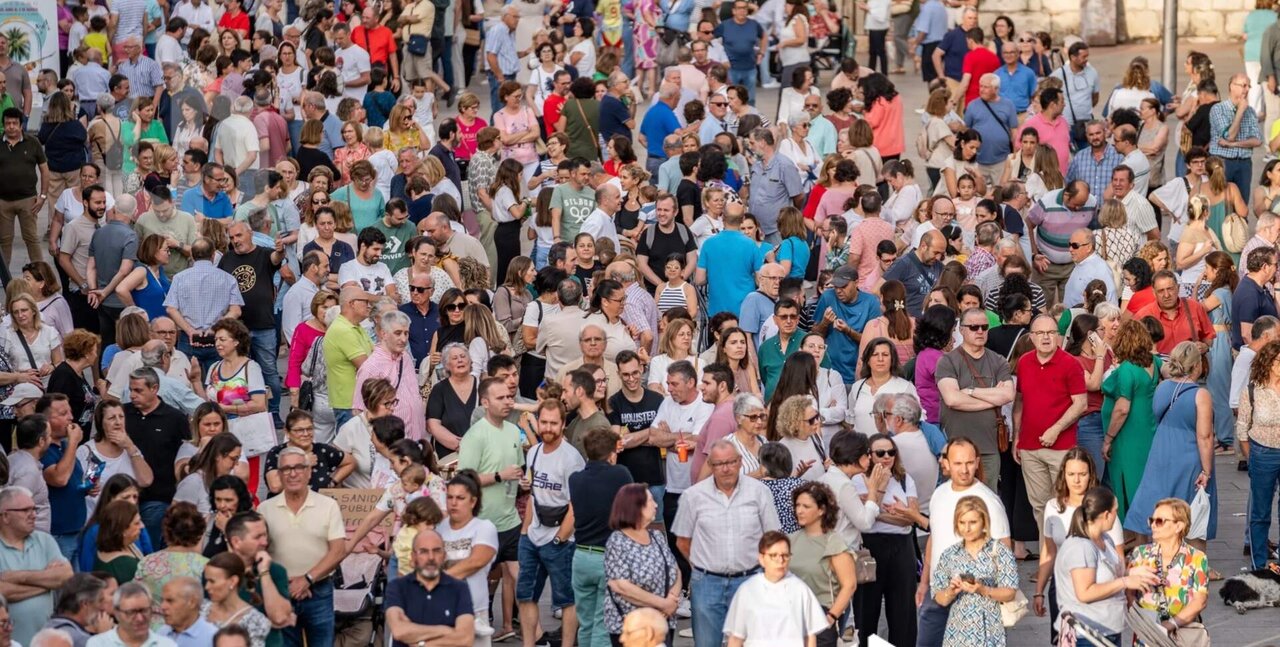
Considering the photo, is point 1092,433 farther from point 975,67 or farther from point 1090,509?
point 975,67

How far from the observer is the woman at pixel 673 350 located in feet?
39.7

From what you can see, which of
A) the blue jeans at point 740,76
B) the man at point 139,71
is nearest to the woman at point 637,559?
the man at point 139,71

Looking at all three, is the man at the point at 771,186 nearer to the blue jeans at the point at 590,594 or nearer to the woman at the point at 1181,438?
the woman at the point at 1181,438

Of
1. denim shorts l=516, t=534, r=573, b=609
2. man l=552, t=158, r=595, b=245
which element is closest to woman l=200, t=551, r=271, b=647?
denim shorts l=516, t=534, r=573, b=609

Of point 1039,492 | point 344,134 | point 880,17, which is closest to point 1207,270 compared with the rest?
point 1039,492

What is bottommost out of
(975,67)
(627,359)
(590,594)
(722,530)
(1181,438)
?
(975,67)

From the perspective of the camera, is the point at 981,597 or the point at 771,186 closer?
the point at 981,597

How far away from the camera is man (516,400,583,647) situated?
410 inches

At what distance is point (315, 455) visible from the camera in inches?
423

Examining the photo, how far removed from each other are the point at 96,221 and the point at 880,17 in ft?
42.7

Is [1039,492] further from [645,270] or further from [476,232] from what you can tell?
[476,232]

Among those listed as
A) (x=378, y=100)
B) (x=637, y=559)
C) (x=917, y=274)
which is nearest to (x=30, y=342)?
(x=637, y=559)

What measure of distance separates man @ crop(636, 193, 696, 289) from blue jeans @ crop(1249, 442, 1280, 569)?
4.58 metres

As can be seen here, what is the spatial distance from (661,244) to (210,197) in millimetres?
3654
